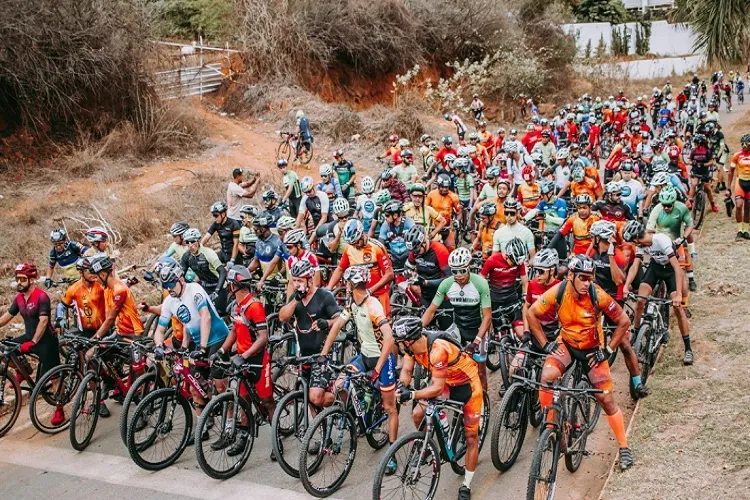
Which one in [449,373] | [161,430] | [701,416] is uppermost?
[449,373]

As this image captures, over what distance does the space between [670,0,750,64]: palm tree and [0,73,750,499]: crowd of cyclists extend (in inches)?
133

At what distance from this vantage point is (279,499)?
24.3 feet

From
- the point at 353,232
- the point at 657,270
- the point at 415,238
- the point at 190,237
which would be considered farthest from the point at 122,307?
the point at 657,270

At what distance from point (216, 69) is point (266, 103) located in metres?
3.56

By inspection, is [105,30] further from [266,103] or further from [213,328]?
[213,328]

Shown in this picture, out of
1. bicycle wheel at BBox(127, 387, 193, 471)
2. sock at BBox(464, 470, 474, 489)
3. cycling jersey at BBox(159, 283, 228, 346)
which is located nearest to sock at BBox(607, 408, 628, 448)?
sock at BBox(464, 470, 474, 489)

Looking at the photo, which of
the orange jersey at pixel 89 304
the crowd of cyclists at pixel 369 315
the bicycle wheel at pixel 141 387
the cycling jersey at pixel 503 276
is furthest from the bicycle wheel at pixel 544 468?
the orange jersey at pixel 89 304

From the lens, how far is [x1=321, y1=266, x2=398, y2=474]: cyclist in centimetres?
769

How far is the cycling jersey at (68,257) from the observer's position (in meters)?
11.5

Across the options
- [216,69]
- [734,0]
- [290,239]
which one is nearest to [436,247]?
[290,239]

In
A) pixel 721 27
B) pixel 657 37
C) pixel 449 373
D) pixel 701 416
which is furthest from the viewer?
pixel 657 37

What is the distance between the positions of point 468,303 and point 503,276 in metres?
1.23

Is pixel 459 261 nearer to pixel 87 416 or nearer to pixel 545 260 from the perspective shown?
pixel 545 260

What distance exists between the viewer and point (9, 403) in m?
9.98
